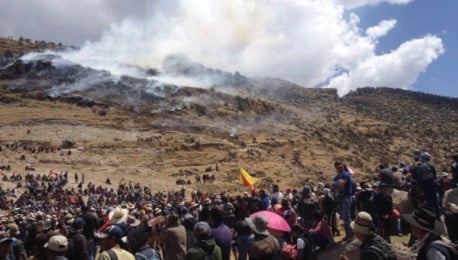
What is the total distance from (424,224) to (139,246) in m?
2.92

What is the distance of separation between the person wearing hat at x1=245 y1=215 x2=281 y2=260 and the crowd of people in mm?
11

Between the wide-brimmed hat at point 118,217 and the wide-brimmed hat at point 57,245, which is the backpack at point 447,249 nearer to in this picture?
the wide-brimmed hat at point 57,245

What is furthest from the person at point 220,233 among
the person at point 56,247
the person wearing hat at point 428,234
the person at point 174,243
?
the person wearing hat at point 428,234

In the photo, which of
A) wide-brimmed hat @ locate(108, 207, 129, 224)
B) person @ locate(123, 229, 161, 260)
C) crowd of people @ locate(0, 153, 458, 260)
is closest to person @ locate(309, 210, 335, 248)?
crowd of people @ locate(0, 153, 458, 260)

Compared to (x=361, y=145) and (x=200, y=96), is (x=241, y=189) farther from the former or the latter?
(x=200, y=96)

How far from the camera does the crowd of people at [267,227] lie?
4.75 meters

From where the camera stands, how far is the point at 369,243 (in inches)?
180

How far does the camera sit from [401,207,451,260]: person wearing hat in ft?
14.2

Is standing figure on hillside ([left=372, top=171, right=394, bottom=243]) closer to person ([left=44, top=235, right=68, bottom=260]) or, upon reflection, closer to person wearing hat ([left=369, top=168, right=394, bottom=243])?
person wearing hat ([left=369, top=168, right=394, bottom=243])

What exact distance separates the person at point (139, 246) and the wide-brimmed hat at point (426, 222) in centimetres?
270

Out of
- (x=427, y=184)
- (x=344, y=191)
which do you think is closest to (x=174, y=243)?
(x=344, y=191)

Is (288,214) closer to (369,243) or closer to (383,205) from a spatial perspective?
(383,205)

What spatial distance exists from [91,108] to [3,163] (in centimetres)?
3188

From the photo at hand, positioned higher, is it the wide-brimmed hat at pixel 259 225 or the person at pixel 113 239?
the wide-brimmed hat at pixel 259 225
